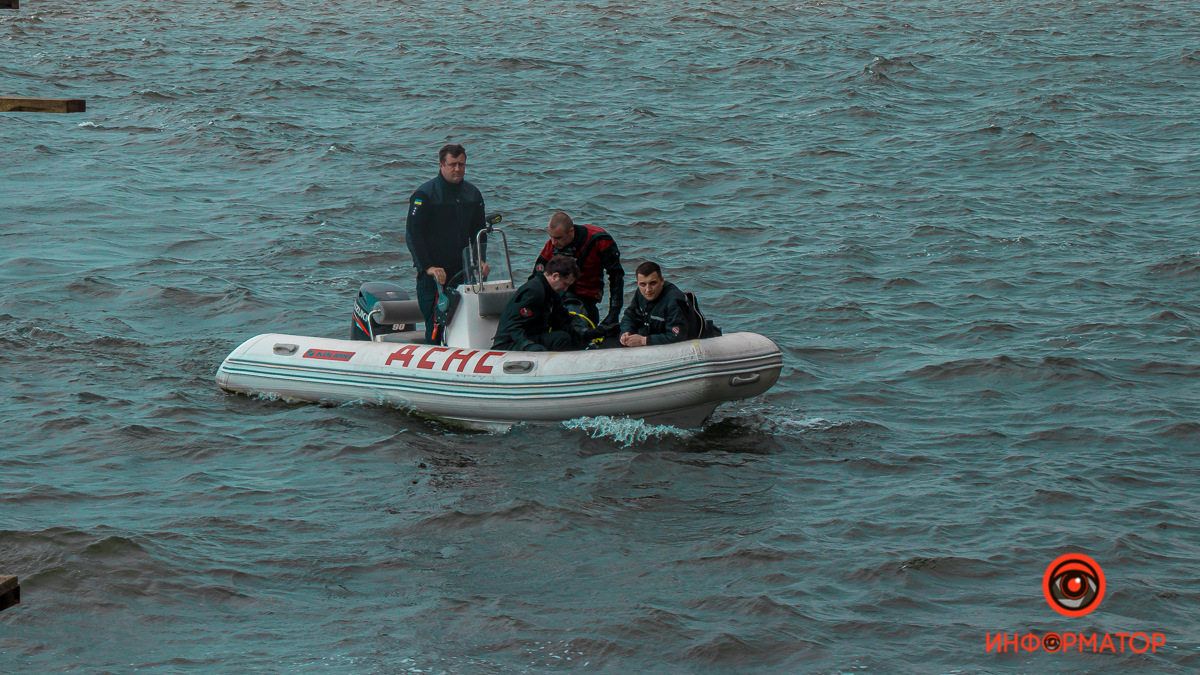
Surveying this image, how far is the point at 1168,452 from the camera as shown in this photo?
10.5m

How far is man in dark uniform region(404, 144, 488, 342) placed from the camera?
11.1 meters

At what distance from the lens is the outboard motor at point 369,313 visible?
38.7 feet

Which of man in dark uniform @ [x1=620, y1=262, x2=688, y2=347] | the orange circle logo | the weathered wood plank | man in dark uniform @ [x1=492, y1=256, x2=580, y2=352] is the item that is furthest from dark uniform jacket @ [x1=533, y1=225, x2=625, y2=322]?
the weathered wood plank

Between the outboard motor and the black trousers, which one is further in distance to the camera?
the outboard motor

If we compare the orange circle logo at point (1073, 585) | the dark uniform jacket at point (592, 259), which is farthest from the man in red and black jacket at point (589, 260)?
the orange circle logo at point (1073, 585)

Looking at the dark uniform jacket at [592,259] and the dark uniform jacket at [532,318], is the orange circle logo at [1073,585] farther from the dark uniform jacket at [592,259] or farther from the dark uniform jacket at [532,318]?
the dark uniform jacket at [532,318]

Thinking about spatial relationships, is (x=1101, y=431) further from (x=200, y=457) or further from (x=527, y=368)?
(x=200, y=457)

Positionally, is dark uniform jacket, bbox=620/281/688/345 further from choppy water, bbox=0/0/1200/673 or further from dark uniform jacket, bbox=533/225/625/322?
choppy water, bbox=0/0/1200/673

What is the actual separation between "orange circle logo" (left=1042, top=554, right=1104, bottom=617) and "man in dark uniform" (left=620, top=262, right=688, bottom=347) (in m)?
2.98

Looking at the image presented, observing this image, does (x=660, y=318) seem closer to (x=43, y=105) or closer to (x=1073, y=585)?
(x=1073, y=585)

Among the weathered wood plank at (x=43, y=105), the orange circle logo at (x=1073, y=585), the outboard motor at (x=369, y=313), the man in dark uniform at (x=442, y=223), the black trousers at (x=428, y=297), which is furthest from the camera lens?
the outboard motor at (x=369, y=313)

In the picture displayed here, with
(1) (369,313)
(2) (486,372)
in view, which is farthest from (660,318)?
(1) (369,313)

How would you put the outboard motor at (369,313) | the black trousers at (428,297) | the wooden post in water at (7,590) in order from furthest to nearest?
1. the outboard motor at (369,313)
2. the black trousers at (428,297)
3. the wooden post in water at (7,590)

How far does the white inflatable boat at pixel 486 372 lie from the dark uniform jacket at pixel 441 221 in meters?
0.24
